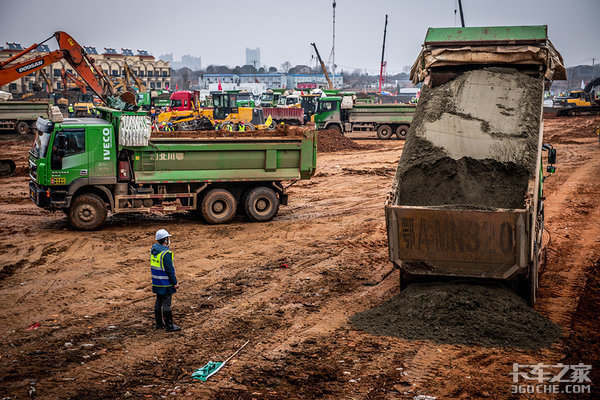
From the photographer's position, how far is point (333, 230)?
13820 mm

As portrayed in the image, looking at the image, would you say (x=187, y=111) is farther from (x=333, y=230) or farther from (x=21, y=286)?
(x=21, y=286)

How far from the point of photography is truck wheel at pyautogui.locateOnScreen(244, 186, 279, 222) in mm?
14422

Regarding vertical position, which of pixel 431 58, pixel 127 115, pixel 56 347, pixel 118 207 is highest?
pixel 431 58

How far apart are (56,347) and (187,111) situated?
27655 millimetres

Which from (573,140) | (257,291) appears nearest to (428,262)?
(257,291)

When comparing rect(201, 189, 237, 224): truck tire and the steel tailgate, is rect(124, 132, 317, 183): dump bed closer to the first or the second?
rect(201, 189, 237, 224): truck tire

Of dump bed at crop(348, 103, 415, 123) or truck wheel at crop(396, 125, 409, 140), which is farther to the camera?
truck wheel at crop(396, 125, 409, 140)

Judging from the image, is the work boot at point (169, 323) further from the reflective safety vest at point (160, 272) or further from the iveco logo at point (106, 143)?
the iveco logo at point (106, 143)

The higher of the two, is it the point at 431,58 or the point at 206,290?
the point at 431,58

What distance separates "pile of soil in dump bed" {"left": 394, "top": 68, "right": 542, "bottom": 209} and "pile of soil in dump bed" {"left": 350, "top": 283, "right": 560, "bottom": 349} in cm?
113

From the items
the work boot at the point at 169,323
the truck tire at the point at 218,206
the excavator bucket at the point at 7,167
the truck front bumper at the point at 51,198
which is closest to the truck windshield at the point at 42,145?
the truck front bumper at the point at 51,198

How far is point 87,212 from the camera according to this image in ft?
44.1

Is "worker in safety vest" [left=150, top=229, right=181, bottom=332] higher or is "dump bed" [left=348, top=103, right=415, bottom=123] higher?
"dump bed" [left=348, top=103, right=415, bottom=123]

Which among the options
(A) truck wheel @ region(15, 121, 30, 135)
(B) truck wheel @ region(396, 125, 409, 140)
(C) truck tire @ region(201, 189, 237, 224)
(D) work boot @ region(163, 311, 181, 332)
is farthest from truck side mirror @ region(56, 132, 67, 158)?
(B) truck wheel @ region(396, 125, 409, 140)
